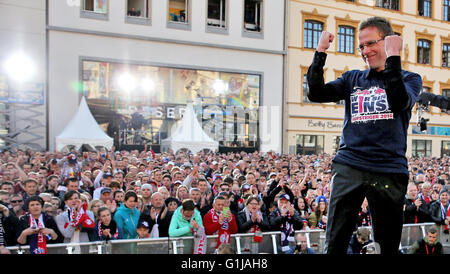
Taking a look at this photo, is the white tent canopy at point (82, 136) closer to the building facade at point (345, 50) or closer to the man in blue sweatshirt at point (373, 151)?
the building facade at point (345, 50)

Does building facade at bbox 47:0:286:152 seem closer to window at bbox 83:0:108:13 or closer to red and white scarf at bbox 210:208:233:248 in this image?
window at bbox 83:0:108:13

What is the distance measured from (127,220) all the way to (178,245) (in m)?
1.22

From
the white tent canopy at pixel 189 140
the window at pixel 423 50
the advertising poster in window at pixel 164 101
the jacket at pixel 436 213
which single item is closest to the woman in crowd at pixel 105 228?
the jacket at pixel 436 213

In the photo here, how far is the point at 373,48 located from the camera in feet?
7.27

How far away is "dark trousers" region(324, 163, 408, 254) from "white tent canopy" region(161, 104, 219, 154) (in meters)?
17.9

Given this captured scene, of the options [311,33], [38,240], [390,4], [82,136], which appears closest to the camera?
[38,240]

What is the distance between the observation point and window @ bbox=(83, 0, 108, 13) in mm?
23375

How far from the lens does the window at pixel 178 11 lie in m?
25.6

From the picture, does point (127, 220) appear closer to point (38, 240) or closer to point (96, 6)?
point (38, 240)

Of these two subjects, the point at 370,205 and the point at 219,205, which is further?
the point at 219,205

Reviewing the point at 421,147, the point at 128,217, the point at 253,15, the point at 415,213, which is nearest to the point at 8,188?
the point at 128,217

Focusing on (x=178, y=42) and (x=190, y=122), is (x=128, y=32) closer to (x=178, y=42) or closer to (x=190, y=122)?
(x=178, y=42)

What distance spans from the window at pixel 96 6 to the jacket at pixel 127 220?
2004 cm

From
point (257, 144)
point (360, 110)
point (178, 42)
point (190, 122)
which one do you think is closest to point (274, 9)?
point (178, 42)
